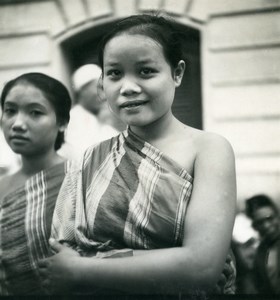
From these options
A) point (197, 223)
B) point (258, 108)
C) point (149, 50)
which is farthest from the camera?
point (258, 108)

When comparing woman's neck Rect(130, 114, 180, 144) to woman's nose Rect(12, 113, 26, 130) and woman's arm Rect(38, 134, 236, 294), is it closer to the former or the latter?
woman's arm Rect(38, 134, 236, 294)

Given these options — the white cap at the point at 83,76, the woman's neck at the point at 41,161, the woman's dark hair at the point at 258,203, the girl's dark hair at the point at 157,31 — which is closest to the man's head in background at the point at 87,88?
the white cap at the point at 83,76

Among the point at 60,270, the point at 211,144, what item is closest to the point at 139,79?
the point at 211,144

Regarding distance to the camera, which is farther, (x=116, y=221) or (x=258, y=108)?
(x=258, y=108)

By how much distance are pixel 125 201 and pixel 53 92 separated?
543mm

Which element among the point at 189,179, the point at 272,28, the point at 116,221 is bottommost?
the point at 116,221

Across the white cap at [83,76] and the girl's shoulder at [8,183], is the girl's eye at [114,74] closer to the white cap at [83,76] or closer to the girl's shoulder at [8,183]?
the white cap at [83,76]

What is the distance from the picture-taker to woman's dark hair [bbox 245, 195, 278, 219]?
4.97 ft

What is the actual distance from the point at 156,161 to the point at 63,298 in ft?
1.61

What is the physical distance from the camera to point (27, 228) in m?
1.50

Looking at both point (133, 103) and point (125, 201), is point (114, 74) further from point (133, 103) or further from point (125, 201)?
point (125, 201)

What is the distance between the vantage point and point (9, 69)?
5.49ft

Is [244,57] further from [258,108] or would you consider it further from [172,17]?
[172,17]

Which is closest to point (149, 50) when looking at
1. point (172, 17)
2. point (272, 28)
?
point (172, 17)
